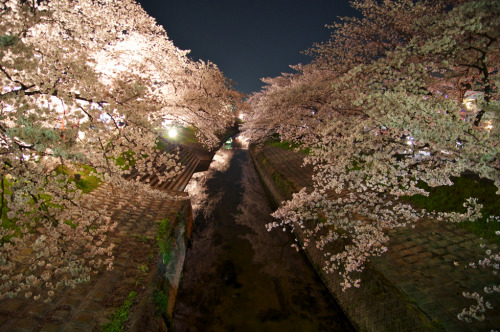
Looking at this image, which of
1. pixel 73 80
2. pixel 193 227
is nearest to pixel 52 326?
pixel 73 80

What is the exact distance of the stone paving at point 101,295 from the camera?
473 cm

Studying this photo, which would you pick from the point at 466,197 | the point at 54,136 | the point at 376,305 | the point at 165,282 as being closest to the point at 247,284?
the point at 165,282

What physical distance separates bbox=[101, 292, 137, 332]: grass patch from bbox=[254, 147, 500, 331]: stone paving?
6128 millimetres

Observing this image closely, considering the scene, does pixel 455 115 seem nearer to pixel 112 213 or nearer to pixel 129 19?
pixel 112 213

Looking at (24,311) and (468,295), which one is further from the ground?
(468,295)

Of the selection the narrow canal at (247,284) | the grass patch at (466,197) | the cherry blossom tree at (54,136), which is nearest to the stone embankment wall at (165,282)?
the narrow canal at (247,284)

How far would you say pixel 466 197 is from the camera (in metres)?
9.03

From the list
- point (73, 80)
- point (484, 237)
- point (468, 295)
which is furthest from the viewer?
point (484, 237)

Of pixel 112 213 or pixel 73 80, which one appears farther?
pixel 112 213

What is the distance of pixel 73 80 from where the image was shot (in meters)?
4.63

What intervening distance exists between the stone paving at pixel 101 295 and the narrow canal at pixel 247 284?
2272 mm

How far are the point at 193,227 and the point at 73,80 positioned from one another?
32.6 ft

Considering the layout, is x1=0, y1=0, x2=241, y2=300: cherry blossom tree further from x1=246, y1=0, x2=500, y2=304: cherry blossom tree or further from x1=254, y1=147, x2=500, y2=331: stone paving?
x1=254, y1=147, x2=500, y2=331: stone paving

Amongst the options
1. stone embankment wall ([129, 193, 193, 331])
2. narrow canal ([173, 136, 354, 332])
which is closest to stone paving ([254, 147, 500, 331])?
narrow canal ([173, 136, 354, 332])
